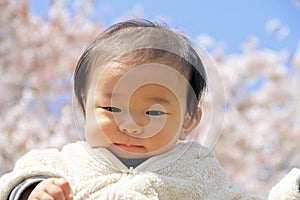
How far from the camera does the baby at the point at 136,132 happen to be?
835 millimetres

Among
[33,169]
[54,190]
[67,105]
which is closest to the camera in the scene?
[54,190]

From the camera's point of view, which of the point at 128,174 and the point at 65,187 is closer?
the point at 65,187

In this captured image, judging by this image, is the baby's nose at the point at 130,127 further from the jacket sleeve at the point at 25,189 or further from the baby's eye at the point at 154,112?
the jacket sleeve at the point at 25,189

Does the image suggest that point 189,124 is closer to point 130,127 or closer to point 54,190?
point 130,127

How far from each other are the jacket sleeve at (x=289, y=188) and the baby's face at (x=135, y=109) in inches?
7.6

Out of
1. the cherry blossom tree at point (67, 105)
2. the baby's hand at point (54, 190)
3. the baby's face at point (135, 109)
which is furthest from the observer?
the cherry blossom tree at point (67, 105)

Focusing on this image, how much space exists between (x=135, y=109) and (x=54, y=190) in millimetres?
176

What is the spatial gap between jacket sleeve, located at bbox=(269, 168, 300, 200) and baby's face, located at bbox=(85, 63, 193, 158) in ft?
0.63

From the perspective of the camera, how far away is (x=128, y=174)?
2.78ft

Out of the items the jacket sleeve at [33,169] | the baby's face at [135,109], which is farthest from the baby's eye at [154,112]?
the jacket sleeve at [33,169]

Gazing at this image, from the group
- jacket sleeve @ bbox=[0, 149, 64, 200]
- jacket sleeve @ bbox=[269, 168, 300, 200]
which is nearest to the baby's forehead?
jacket sleeve @ bbox=[0, 149, 64, 200]

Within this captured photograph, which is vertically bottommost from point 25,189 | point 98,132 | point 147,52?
point 25,189

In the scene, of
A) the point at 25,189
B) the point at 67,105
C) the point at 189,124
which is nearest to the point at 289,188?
the point at 189,124

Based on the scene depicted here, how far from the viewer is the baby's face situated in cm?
84
